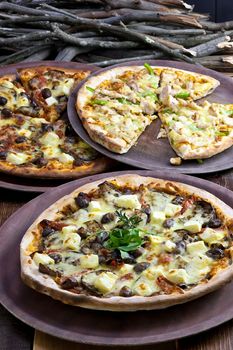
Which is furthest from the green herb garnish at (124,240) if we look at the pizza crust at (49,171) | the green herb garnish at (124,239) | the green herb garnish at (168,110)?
the green herb garnish at (168,110)

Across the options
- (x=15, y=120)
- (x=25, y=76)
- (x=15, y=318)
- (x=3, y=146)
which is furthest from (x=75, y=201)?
(x=25, y=76)

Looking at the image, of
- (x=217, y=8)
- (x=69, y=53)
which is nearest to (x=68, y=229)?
(x=69, y=53)

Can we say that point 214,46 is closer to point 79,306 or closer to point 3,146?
point 3,146

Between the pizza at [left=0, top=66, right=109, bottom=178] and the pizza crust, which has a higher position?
the pizza crust

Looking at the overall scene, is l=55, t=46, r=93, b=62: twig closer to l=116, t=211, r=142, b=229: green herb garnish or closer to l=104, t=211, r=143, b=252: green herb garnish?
l=116, t=211, r=142, b=229: green herb garnish

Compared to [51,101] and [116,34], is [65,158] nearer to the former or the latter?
[51,101]

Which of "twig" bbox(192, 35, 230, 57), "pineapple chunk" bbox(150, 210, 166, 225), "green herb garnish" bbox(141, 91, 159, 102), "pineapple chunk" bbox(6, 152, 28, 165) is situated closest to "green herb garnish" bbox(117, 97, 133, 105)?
"green herb garnish" bbox(141, 91, 159, 102)
